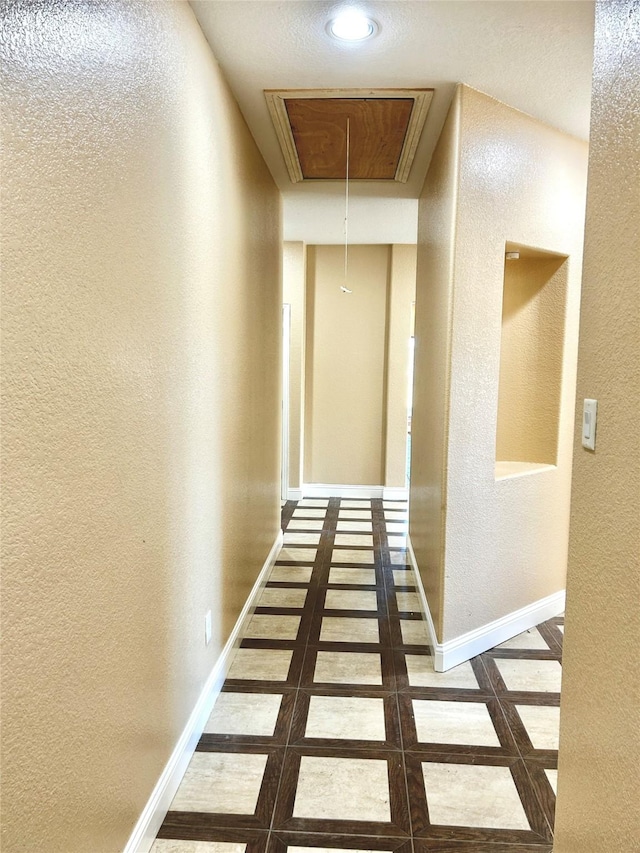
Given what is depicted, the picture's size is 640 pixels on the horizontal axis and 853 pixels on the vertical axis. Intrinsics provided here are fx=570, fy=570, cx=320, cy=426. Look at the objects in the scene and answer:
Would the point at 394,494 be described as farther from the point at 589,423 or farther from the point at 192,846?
the point at 589,423

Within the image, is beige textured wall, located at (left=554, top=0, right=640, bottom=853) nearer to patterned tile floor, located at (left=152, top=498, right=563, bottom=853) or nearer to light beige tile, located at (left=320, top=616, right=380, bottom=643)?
patterned tile floor, located at (left=152, top=498, right=563, bottom=853)

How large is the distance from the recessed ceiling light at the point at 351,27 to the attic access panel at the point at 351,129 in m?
0.42

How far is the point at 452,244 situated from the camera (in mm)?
2480

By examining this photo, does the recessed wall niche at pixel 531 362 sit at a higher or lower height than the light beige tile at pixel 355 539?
higher

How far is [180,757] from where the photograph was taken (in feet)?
6.16

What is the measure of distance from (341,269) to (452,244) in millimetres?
3560

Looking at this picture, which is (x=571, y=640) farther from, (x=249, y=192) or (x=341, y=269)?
(x=341, y=269)

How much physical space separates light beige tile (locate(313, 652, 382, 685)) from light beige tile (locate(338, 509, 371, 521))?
8.08 ft

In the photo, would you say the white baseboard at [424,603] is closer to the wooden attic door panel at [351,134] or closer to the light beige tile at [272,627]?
the light beige tile at [272,627]

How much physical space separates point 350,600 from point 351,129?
8.53ft

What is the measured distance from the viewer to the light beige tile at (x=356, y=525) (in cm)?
491

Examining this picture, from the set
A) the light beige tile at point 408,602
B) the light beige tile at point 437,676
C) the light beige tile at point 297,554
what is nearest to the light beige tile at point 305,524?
the light beige tile at point 297,554

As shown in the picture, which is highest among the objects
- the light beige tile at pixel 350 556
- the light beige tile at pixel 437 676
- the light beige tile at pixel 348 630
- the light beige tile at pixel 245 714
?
the light beige tile at pixel 245 714

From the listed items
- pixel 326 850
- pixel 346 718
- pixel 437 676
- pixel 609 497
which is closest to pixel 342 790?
pixel 326 850
